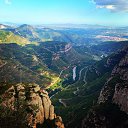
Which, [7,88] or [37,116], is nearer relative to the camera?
[37,116]

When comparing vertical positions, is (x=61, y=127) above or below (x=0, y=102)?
below

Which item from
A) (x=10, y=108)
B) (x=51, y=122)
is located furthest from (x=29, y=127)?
(x=51, y=122)

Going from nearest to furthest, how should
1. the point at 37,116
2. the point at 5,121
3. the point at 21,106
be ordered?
the point at 5,121 < the point at 21,106 < the point at 37,116

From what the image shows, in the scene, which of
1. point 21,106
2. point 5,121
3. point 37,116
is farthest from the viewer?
point 37,116

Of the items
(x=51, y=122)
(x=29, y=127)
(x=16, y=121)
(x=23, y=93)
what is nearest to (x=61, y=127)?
(x=51, y=122)

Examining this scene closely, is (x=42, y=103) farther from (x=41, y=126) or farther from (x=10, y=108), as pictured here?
(x=10, y=108)

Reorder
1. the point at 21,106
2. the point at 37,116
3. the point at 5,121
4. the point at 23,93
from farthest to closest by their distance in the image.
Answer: the point at 23,93 < the point at 37,116 < the point at 21,106 < the point at 5,121

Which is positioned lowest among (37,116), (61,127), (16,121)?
(61,127)

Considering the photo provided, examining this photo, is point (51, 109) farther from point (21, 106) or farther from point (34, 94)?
point (21, 106)

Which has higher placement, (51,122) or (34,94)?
(34,94)
